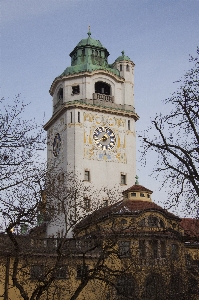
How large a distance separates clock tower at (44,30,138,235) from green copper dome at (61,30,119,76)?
4.8 inches

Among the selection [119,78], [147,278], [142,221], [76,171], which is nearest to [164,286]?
[147,278]

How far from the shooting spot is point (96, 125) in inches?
2544

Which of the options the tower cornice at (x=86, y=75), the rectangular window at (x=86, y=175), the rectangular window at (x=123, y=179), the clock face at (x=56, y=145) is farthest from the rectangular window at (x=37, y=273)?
the tower cornice at (x=86, y=75)

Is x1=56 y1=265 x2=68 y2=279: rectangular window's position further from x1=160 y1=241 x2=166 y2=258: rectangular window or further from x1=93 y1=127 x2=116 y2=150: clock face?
x1=93 y1=127 x2=116 y2=150: clock face

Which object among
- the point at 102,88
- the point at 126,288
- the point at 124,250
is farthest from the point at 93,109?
the point at 126,288

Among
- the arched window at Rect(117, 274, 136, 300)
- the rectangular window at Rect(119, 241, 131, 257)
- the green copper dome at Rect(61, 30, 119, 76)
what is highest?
the green copper dome at Rect(61, 30, 119, 76)

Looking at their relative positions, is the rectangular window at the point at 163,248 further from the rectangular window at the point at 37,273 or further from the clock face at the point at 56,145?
the clock face at the point at 56,145

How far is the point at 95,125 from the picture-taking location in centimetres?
6456

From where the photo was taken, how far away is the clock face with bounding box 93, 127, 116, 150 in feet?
210

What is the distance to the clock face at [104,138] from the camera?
210 ft

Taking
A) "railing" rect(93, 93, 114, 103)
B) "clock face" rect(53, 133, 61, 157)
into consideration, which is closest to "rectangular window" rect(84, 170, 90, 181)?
"clock face" rect(53, 133, 61, 157)

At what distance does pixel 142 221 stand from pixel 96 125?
54.5 ft

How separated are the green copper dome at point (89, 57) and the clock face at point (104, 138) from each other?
25.5 ft

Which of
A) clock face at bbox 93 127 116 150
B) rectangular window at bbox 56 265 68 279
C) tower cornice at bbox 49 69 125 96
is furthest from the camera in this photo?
tower cornice at bbox 49 69 125 96
